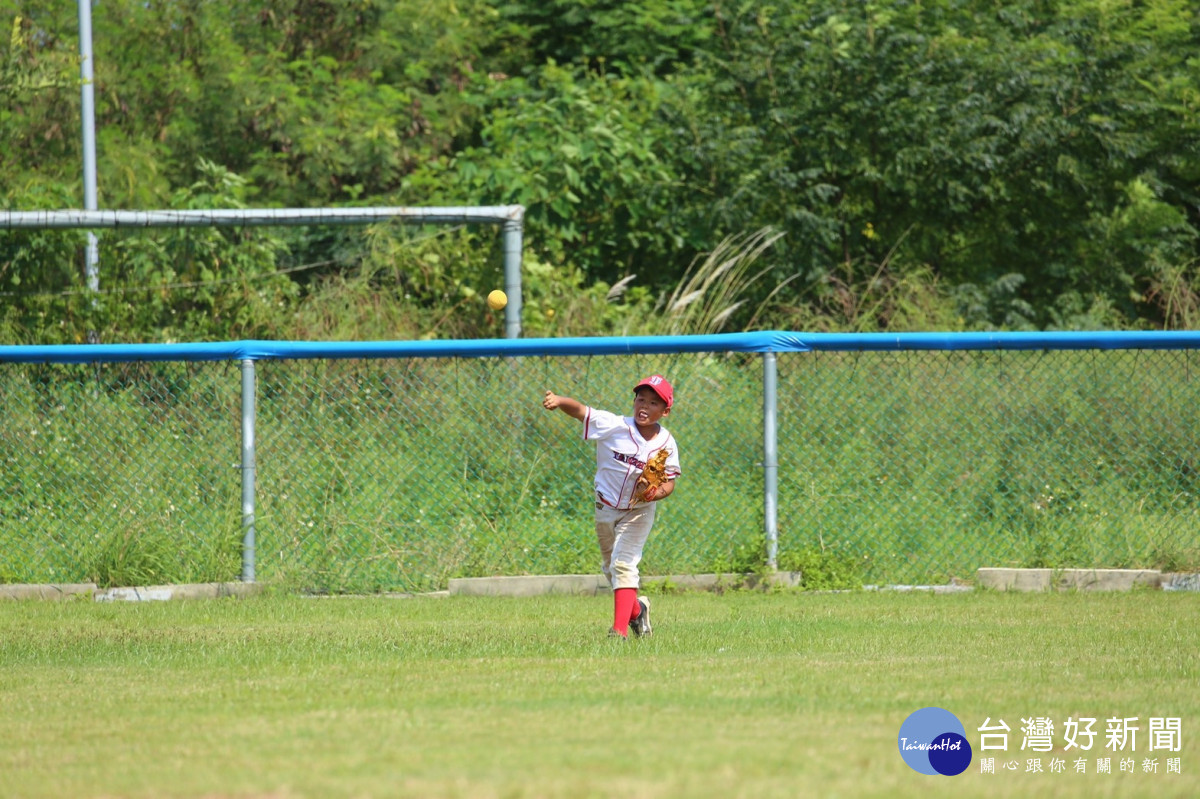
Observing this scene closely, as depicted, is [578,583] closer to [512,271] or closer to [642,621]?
[642,621]

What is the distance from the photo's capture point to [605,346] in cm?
869

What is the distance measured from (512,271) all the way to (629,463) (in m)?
4.66

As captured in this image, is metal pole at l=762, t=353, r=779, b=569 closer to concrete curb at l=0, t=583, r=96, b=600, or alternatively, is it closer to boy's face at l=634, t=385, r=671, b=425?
boy's face at l=634, t=385, r=671, b=425

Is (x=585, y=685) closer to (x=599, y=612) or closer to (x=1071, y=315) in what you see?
(x=599, y=612)

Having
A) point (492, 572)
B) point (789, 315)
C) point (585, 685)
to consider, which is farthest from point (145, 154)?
point (585, 685)

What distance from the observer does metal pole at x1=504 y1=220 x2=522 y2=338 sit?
11.1 metres

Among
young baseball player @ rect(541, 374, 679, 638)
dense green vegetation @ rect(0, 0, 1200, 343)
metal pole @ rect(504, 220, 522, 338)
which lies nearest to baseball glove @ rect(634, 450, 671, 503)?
young baseball player @ rect(541, 374, 679, 638)

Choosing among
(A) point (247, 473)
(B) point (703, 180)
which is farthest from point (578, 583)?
(B) point (703, 180)

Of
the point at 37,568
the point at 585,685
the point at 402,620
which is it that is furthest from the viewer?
the point at 37,568

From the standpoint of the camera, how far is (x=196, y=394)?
8.91 metres

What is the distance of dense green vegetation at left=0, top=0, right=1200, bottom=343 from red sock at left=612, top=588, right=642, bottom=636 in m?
5.44

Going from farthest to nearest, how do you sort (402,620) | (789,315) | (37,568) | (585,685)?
(789,315), (37,568), (402,620), (585,685)

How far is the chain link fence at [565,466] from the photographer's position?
28.8ft

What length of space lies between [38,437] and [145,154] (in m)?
8.37
